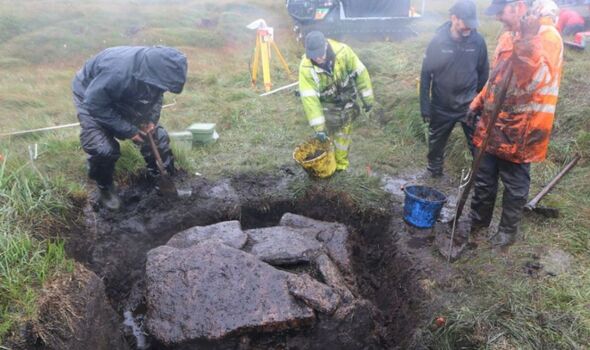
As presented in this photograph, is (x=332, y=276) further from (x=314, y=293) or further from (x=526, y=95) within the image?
(x=526, y=95)

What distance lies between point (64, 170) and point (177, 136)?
58.5 inches

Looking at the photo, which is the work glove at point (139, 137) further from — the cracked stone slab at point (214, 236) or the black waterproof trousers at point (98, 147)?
the cracked stone slab at point (214, 236)

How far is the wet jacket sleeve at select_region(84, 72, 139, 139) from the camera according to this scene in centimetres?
384

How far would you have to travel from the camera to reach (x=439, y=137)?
4.89m

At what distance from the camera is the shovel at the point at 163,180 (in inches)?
175

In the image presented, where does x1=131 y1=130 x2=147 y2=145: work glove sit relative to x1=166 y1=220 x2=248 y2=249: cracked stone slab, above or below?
above

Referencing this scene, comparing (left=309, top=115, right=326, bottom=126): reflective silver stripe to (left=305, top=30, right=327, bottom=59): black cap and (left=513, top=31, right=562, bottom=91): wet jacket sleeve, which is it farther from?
(left=513, top=31, right=562, bottom=91): wet jacket sleeve

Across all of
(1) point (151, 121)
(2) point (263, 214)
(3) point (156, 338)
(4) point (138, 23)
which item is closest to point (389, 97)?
(2) point (263, 214)

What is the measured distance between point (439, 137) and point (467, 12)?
1492 millimetres

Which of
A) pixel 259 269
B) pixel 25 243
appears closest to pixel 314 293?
pixel 259 269

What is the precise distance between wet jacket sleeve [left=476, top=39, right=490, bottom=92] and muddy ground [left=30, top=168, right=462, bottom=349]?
1426 millimetres

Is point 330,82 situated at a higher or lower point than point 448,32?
lower

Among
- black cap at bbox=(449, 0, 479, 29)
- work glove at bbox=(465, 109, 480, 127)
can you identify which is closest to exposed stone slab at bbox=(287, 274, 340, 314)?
work glove at bbox=(465, 109, 480, 127)

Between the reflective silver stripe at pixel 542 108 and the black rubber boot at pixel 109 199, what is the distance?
4.25m
